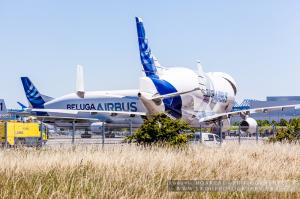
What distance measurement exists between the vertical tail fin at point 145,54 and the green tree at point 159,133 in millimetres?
20733

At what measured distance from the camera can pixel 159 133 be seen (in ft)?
78.6

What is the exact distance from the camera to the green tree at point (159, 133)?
23547 mm

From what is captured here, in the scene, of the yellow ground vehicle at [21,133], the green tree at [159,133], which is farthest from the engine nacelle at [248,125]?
the green tree at [159,133]

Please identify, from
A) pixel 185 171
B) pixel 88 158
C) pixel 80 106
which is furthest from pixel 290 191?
pixel 80 106

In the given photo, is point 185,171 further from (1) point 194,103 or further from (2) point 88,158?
(1) point 194,103

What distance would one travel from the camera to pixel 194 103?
47.8 meters

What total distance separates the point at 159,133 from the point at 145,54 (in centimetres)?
2334

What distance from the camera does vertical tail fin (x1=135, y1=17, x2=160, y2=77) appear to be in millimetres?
45259

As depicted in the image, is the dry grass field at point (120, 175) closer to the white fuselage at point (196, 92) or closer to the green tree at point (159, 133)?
the green tree at point (159, 133)

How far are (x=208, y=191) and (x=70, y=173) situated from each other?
311 cm

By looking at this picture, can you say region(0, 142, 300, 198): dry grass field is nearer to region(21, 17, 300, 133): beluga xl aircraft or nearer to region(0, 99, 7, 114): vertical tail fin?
region(21, 17, 300, 133): beluga xl aircraft

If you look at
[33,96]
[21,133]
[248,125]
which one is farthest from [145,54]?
[33,96]

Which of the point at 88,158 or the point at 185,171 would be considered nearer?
the point at 185,171

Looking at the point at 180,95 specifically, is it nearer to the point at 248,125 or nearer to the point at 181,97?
the point at 181,97
